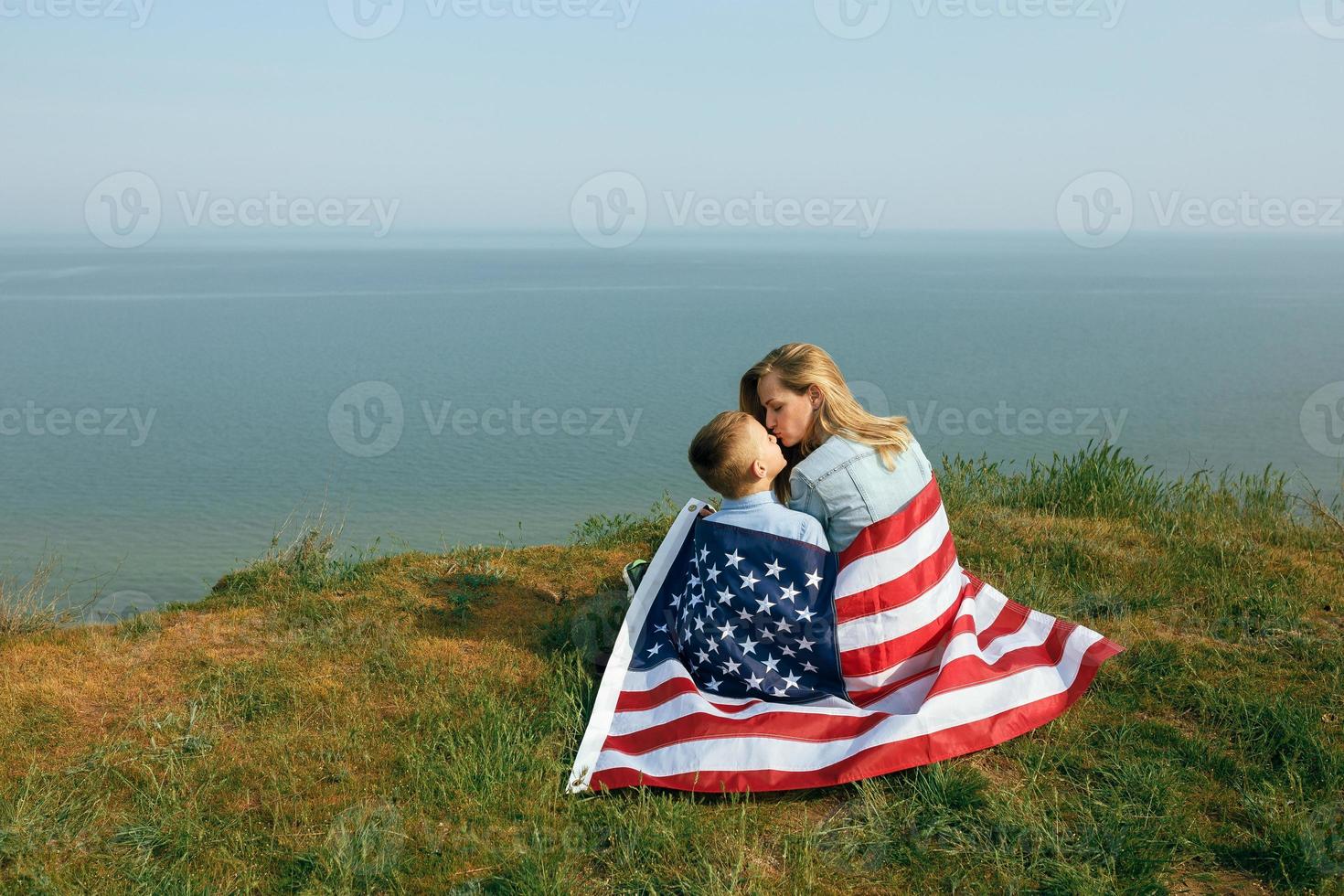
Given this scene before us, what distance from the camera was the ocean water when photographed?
13281mm

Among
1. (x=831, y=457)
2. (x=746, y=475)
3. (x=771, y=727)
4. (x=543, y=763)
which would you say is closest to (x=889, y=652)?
(x=771, y=727)

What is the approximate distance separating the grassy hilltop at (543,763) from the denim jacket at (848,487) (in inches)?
44.9

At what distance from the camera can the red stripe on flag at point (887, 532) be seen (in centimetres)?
483

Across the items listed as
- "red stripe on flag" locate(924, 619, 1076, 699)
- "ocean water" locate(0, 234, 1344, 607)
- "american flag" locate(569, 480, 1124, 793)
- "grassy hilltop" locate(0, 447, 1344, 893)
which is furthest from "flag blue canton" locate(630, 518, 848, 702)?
"ocean water" locate(0, 234, 1344, 607)

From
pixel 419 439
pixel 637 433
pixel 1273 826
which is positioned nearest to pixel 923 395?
pixel 637 433

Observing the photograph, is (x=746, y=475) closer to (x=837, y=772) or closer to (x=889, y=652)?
(x=889, y=652)

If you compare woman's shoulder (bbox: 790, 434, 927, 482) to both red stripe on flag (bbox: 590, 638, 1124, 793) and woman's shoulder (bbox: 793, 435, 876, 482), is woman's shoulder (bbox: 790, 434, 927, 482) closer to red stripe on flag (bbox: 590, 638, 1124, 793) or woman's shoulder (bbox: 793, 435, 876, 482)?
woman's shoulder (bbox: 793, 435, 876, 482)

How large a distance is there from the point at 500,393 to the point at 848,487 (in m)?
18.1

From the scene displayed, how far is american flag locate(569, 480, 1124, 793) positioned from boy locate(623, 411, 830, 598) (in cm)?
6

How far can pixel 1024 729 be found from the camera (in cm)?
455

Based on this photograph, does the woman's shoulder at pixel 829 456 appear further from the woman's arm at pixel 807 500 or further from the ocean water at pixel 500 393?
the ocean water at pixel 500 393

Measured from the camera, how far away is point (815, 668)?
4797 millimetres

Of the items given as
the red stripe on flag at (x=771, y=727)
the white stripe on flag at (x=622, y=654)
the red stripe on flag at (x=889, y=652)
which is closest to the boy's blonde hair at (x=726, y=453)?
the white stripe on flag at (x=622, y=654)

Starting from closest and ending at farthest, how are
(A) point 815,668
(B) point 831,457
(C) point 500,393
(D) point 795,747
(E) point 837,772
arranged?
(E) point 837,772 < (D) point 795,747 < (A) point 815,668 < (B) point 831,457 < (C) point 500,393
